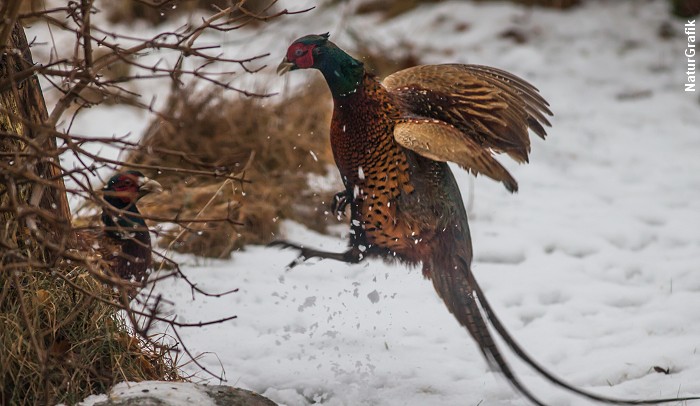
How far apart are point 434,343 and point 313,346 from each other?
0.54 meters

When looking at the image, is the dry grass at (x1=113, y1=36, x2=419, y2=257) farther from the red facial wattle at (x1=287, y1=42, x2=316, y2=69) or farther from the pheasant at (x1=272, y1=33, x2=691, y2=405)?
the red facial wattle at (x1=287, y1=42, x2=316, y2=69)

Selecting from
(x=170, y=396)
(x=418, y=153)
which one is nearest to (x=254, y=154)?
(x=418, y=153)

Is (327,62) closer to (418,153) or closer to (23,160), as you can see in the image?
(418,153)

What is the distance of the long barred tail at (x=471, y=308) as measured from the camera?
9.75 feet

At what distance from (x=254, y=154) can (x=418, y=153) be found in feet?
6.11

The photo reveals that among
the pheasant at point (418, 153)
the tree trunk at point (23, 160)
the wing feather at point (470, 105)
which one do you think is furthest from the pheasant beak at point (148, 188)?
the wing feather at point (470, 105)

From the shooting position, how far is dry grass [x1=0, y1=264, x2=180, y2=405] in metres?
2.26

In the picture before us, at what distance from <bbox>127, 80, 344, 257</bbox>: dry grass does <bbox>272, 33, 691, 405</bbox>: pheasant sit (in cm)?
144

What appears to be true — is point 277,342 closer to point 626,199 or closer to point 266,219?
point 266,219

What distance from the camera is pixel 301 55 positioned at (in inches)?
115

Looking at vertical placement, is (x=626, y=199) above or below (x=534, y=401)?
above

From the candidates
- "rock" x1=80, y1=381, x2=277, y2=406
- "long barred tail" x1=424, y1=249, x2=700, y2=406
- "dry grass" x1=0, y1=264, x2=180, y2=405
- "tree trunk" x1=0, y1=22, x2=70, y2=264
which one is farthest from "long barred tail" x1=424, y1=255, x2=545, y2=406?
"tree trunk" x1=0, y1=22, x2=70, y2=264

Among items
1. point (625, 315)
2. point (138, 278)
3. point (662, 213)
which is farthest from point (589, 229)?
point (138, 278)

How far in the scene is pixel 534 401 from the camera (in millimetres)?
2908
